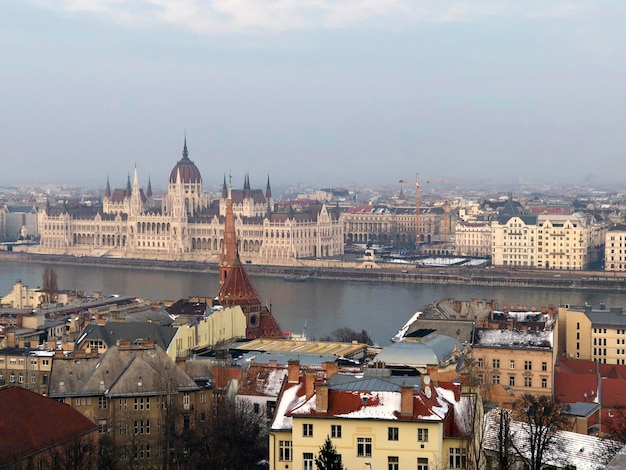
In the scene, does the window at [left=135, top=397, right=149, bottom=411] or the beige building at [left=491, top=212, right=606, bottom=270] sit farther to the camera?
the beige building at [left=491, top=212, right=606, bottom=270]

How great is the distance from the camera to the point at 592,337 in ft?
65.7

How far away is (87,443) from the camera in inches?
437

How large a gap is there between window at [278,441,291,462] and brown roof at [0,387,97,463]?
2013 millimetres

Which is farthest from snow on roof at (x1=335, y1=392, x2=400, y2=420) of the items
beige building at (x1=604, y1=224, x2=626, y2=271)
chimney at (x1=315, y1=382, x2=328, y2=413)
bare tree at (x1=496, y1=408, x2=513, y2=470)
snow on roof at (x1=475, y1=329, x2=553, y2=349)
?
beige building at (x1=604, y1=224, x2=626, y2=271)

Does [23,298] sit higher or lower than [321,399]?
lower

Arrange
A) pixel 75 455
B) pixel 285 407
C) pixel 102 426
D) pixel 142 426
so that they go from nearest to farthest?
1. pixel 75 455
2. pixel 285 407
3. pixel 102 426
4. pixel 142 426

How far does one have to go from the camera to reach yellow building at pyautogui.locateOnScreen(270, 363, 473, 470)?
32.2 feet

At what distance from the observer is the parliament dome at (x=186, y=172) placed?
203 feet

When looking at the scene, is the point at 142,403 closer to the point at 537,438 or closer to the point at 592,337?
the point at 537,438

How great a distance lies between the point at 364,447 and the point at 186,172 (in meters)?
53.0

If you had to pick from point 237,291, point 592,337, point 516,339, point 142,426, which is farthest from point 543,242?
point 142,426

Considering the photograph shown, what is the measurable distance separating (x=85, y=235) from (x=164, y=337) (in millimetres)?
47267

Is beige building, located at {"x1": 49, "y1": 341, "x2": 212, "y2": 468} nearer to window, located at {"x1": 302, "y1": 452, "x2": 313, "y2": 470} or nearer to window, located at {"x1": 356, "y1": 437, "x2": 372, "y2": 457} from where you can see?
window, located at {"x1": 302, "y1": 452, "x2": 313, "y2": 470}

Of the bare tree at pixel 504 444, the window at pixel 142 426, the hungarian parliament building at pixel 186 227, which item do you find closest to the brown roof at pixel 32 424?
the window at pixel 142 426
